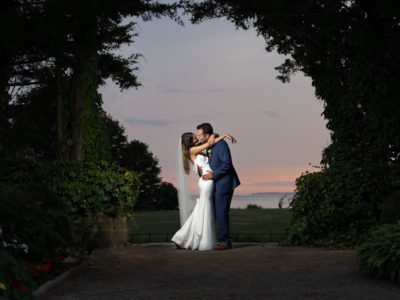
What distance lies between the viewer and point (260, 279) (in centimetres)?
916

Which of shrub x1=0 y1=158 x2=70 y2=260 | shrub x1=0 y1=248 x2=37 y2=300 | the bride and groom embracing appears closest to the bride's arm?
the bride and groom embracing

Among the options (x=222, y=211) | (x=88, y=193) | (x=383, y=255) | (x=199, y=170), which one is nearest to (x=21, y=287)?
(x=383, y=255)

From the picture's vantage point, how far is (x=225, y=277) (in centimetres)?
936

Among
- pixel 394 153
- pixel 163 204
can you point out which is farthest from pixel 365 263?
pixel 163 204

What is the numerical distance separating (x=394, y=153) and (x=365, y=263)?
6359 mm

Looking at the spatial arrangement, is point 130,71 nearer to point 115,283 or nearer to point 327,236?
point 327,236

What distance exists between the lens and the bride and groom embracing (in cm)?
1323

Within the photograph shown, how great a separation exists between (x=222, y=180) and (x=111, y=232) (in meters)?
2.63

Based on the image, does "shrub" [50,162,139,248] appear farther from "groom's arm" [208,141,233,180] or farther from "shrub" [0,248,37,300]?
"shrub" [0,248,37,300]

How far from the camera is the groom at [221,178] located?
13.2 m

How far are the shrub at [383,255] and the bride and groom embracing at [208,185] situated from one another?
4051mm

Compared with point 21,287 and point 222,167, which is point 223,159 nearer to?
point 222,167

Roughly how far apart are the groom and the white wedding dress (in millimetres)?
115

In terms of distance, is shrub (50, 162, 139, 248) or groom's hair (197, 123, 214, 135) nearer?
groom's hair (197, 123, 214, 135)
